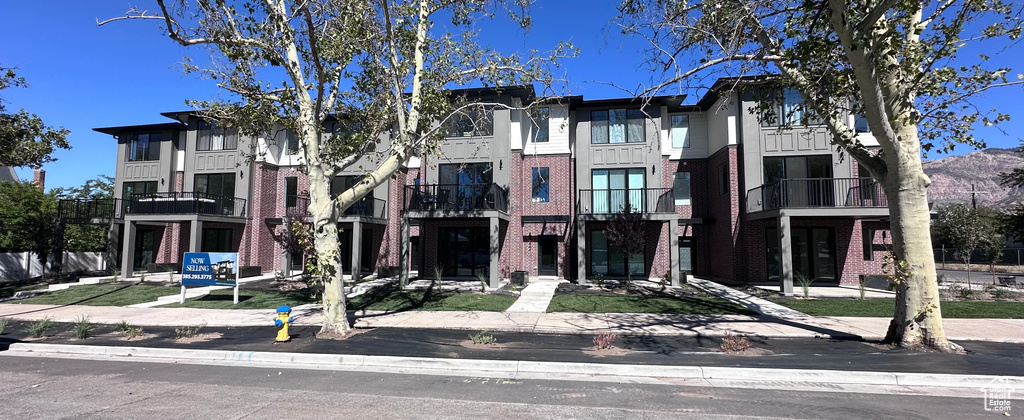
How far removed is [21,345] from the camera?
366 inches

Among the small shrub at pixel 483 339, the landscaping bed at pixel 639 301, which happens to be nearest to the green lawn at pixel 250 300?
the small shrub at pixel 483 339

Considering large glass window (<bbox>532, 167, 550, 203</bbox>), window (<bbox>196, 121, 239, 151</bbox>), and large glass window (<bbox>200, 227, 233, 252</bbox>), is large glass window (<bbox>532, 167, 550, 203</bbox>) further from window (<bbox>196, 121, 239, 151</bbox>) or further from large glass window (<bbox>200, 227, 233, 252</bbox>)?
large glass window (<bbox>200, 227, 233, 252</bbox>)

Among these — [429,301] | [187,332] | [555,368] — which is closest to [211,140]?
[429,301]

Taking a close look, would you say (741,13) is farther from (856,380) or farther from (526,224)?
(526,224)

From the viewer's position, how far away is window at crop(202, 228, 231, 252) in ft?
80.3

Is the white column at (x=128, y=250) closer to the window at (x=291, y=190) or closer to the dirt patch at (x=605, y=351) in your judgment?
the window at (x=291, y=190)

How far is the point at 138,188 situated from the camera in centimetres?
2505

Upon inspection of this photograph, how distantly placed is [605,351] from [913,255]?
5.66 meters

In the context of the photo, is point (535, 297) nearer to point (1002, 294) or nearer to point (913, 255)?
point (913, 255)

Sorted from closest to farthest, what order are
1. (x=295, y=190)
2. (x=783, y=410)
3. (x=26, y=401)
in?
(x=783, y=410)
(x=26, y=401)
(x=295, y=190)

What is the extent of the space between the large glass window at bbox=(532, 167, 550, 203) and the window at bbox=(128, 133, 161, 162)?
1979 cm

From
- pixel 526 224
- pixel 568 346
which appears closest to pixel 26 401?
pixel 568 346

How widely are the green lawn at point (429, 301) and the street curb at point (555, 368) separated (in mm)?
5164

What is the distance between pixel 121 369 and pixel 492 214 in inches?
493
